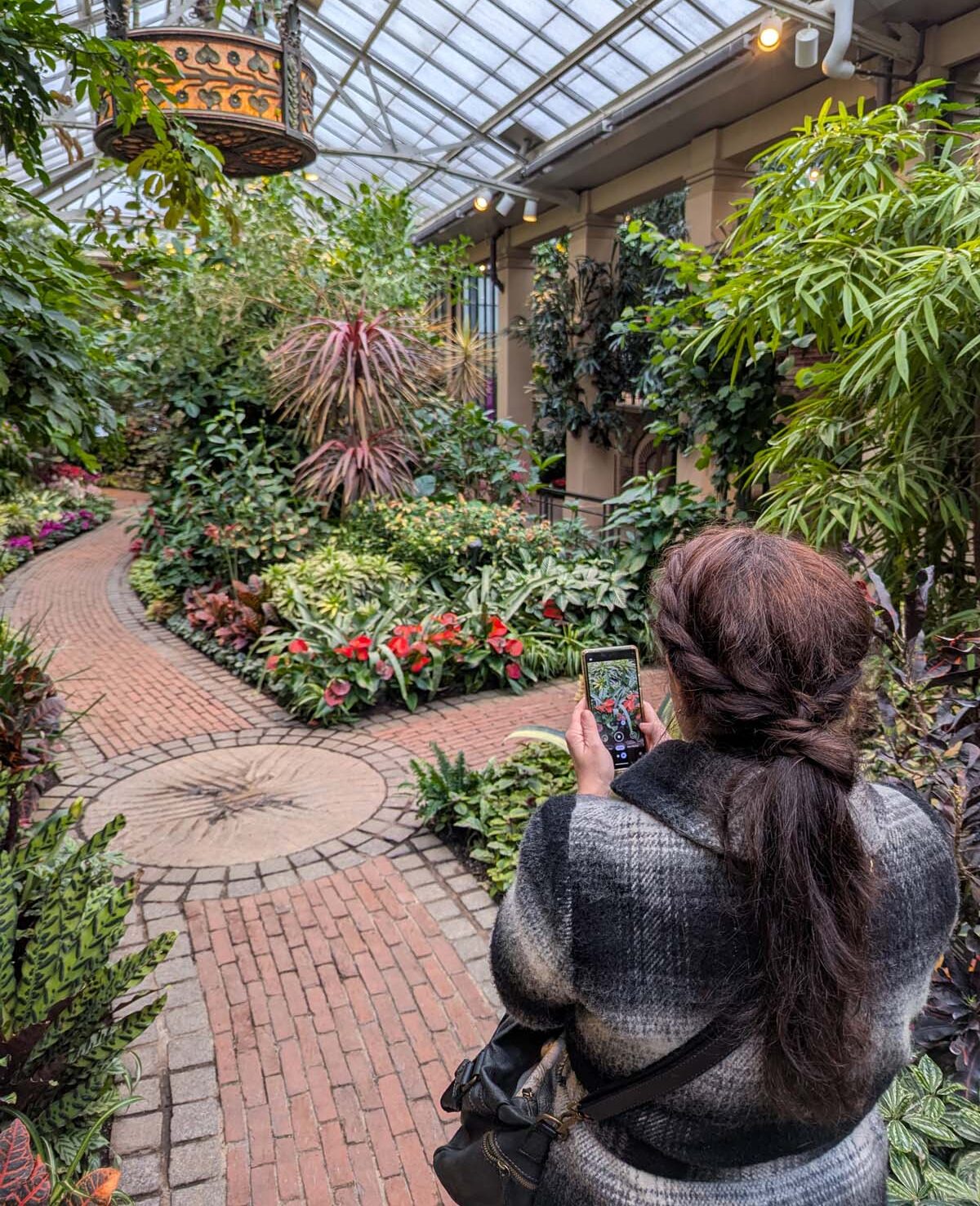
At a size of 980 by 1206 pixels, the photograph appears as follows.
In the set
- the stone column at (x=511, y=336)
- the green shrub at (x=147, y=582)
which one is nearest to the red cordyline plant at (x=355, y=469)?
the green shrub at (x=147, y=582)

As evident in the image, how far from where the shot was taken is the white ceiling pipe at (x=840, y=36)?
16.3ft

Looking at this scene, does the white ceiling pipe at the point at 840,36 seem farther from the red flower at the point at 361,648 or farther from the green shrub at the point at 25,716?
the green shrub at the point at 25,716

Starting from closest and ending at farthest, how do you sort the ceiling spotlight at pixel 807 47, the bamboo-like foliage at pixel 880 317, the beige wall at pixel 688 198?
the bamboo-like foliage at pixel 880 317, the ceiling spotlight at pixel 807 47, the beige wall at pixel 688 198

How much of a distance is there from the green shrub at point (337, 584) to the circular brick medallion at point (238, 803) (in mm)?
1535

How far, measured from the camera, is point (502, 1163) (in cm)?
114

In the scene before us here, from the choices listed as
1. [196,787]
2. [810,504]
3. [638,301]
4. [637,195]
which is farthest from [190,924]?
[638,301]

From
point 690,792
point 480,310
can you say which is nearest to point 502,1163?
point 690,792

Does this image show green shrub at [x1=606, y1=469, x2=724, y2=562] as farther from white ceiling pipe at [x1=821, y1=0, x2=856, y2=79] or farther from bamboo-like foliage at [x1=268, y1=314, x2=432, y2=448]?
white ceiling pipe at [x1=821, y1=0, x2=856, y2=79]

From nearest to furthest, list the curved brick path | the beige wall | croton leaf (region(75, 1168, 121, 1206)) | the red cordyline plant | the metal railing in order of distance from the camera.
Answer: croton leaf (region(75, 1168, 121, 1206)) < the curved brick path < the beige wall < the red cordyline plant < the metal railing

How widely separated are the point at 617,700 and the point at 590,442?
33.7 feet

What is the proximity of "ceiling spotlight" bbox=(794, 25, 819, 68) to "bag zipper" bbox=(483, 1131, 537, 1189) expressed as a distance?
601 cm

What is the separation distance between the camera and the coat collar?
2.90 feet

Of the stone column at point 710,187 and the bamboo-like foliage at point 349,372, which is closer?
the bamboo-like foliage at point 349,372

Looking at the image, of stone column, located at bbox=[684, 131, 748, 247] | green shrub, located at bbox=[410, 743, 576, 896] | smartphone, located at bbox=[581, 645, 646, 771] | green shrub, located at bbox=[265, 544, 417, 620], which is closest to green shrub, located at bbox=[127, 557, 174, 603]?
green shrub, located at bbox=[265, 544, 417, 620]
